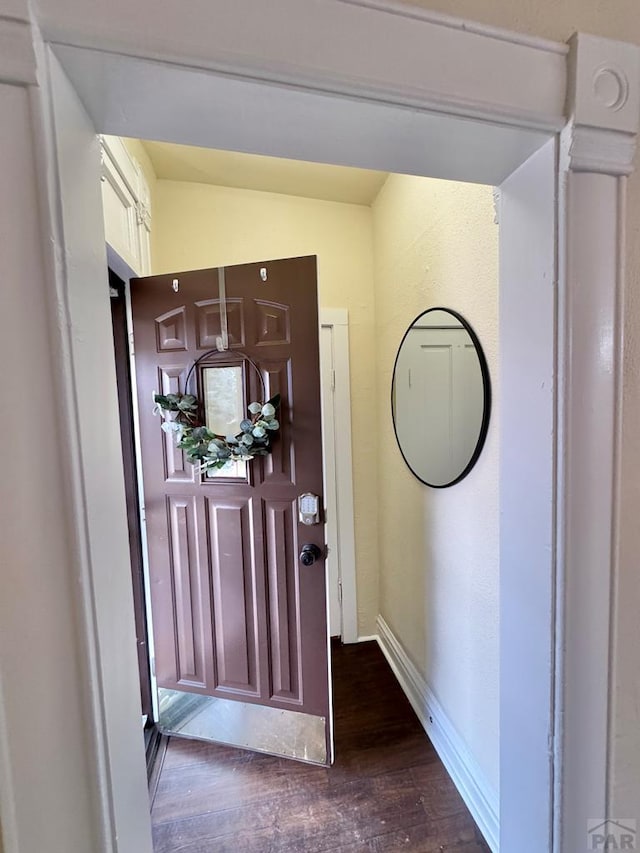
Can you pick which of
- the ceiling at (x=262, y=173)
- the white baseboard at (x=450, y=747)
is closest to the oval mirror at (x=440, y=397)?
the ceiling at (x=262, y=173)

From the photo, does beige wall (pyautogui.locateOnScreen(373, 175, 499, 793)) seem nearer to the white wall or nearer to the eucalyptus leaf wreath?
the eucalyptus leaf wreath

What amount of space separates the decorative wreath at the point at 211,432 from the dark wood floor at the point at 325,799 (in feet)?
3.87

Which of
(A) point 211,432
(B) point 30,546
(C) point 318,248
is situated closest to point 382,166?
(B) point 30,546

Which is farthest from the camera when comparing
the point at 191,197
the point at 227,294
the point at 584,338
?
the point at 191,197

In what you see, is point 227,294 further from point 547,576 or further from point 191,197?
point 547,576

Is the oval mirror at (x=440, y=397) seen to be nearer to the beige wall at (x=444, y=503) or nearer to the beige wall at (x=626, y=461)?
the beige wall at (x=444, y=503)

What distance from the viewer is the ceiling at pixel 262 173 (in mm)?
1592

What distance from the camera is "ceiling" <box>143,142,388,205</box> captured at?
62.7 inches

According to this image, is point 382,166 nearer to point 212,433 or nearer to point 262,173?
point 212,433

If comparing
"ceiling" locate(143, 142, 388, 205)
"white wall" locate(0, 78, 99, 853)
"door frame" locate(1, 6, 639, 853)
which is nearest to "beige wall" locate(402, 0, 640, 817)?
"door frame" locate(1, 6, 639, 853)

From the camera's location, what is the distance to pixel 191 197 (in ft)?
6.05

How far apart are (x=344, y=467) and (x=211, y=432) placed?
2.96 ft

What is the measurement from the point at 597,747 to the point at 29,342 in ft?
3.30

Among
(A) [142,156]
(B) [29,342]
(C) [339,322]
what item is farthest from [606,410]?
(A) [142,156]
